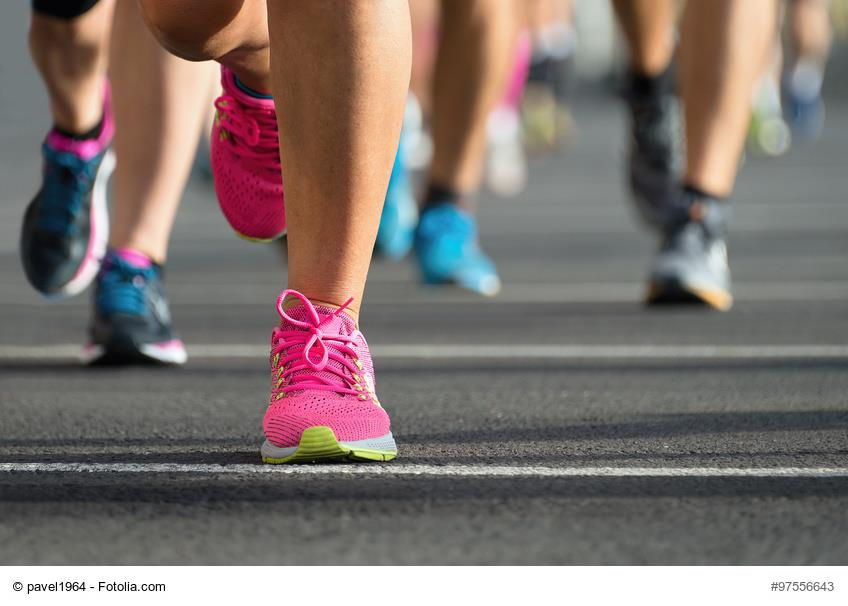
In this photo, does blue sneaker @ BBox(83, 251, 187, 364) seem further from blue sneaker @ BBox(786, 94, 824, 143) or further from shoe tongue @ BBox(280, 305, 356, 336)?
blue sneaker @ BBox(786, 94, 824, 143)

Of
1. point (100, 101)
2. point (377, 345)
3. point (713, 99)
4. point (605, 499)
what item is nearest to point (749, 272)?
point (713, 99)

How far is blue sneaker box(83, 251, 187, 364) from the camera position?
3150 millimetres

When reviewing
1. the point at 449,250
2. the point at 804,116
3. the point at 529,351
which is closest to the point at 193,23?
the point at 529,351

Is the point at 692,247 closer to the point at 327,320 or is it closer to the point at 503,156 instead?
the point at 327,320

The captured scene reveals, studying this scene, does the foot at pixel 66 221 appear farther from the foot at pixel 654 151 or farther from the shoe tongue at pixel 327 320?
the foot at pixel 654 151

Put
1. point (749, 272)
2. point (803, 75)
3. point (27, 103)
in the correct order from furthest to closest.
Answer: point (27, 103), point (803, 75), point (749, 272)

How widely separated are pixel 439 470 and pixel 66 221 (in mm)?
1470

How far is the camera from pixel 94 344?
3201 mm

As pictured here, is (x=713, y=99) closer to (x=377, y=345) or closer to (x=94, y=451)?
(x=377, y=345)

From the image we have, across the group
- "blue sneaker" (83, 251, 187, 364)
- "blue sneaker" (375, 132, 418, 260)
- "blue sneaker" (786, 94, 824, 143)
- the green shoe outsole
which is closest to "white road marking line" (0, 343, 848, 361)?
"blue sneaker" (83, 251, 187, 364)

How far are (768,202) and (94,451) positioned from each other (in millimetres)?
6271

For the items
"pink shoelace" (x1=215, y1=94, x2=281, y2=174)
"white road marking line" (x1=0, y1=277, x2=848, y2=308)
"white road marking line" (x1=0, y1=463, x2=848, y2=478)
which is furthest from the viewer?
"white road marking line" (x1=0, y1=277, x2=848, y2=308)

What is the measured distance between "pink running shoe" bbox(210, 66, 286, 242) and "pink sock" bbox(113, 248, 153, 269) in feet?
1.78

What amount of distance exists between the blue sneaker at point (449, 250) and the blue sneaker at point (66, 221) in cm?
132
